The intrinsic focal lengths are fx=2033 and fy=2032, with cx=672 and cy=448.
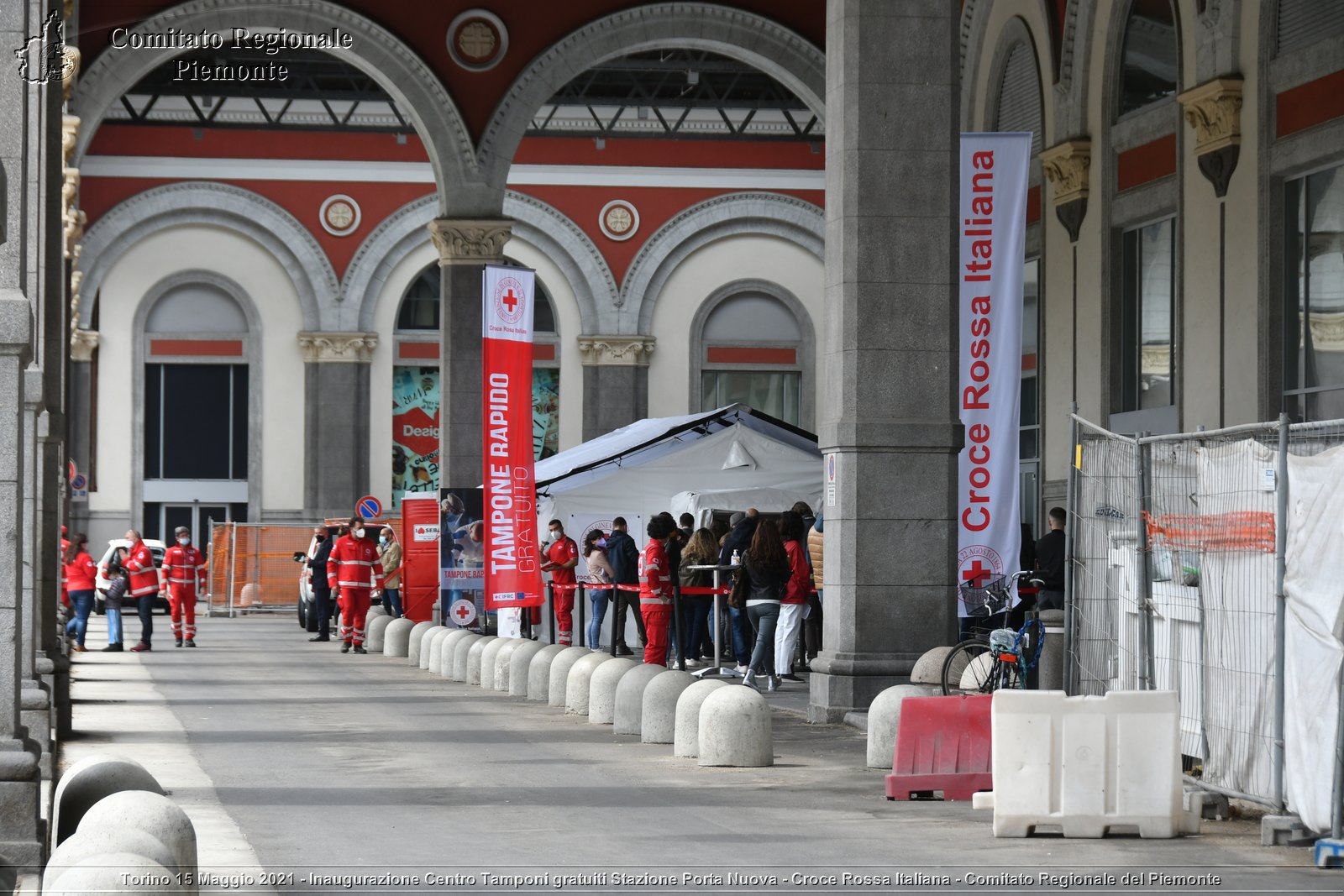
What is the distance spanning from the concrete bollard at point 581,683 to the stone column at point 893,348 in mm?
2464

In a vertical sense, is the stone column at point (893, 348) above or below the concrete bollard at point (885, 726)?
above

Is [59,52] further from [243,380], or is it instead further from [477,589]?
[243,380]

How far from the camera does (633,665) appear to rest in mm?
18062

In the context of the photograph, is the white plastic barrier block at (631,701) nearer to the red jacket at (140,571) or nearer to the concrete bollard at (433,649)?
the concrete bollard at (433,649)

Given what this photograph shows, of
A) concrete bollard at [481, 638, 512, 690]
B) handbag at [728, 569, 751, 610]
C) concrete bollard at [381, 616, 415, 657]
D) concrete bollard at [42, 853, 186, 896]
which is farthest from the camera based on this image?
concrete bollard at [381, 616, 415, 657]

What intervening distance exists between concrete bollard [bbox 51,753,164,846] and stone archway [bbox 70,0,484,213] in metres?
21.8

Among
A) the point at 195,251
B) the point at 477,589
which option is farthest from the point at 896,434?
the point at 195,251

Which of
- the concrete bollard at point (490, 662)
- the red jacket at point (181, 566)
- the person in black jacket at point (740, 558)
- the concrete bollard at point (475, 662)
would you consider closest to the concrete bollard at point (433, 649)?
the concrete bollard at point (475, 662)

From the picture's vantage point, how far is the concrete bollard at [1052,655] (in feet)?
51.1

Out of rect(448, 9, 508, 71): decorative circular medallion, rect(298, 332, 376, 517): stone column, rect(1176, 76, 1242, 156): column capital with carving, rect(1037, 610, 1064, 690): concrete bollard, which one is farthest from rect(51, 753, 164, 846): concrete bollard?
rect(298, 332, 376, 517): stone column

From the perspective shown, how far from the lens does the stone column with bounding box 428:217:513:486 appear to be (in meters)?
30.1

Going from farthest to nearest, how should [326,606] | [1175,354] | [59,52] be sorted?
1. [326,606]
2. [1175,354]
3. [59,52]

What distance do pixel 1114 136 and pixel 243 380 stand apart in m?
30.0

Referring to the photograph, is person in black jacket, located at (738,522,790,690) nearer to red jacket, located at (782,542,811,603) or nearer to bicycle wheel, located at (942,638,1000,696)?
red jacket, located at (782,542,811,603)
